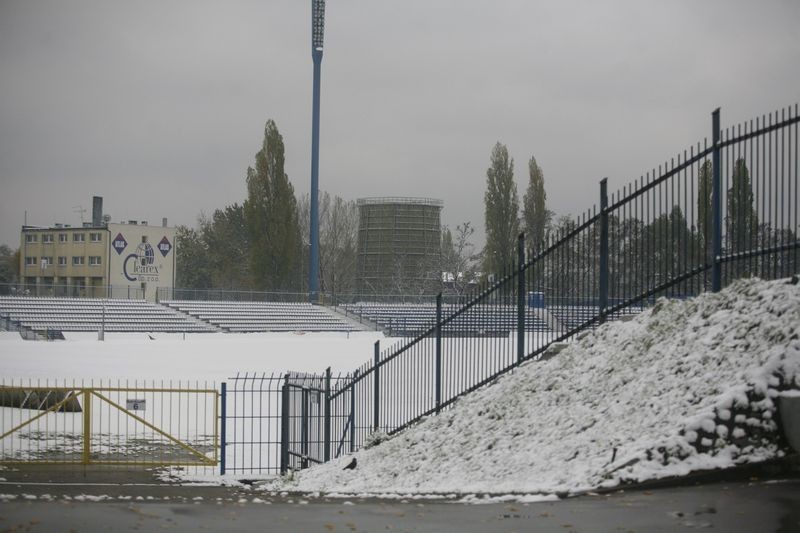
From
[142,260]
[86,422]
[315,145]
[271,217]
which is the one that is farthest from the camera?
[271,217]

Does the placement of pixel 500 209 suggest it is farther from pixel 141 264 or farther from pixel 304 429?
pixel 304 429

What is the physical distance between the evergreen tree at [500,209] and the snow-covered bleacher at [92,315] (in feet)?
95.2

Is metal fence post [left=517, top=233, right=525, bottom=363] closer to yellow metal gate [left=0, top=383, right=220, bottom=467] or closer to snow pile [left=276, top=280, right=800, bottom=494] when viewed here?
snow pile [left=276, top=280, right=800, bottom=494]

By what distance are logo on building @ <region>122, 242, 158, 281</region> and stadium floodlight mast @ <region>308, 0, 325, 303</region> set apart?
1067 cm

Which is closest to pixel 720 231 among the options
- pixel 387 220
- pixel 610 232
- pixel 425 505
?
pixel 610 232

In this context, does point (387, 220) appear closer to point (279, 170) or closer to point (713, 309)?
point (279, 170)

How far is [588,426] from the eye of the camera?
991 cm

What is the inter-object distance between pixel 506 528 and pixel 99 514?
3.49 metres

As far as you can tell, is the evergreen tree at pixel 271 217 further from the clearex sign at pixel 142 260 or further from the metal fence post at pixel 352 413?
the metal fence post at pixel 352 413

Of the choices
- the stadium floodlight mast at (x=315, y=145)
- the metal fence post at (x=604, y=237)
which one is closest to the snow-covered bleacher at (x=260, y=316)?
the stadium floodlight mast at (x=315, y=145)

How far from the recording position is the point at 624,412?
965cm

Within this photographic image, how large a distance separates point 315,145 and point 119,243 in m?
14.2

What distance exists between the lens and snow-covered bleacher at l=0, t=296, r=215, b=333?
41812 millimetres

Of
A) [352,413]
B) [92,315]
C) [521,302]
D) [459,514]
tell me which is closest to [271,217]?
[92,315]
